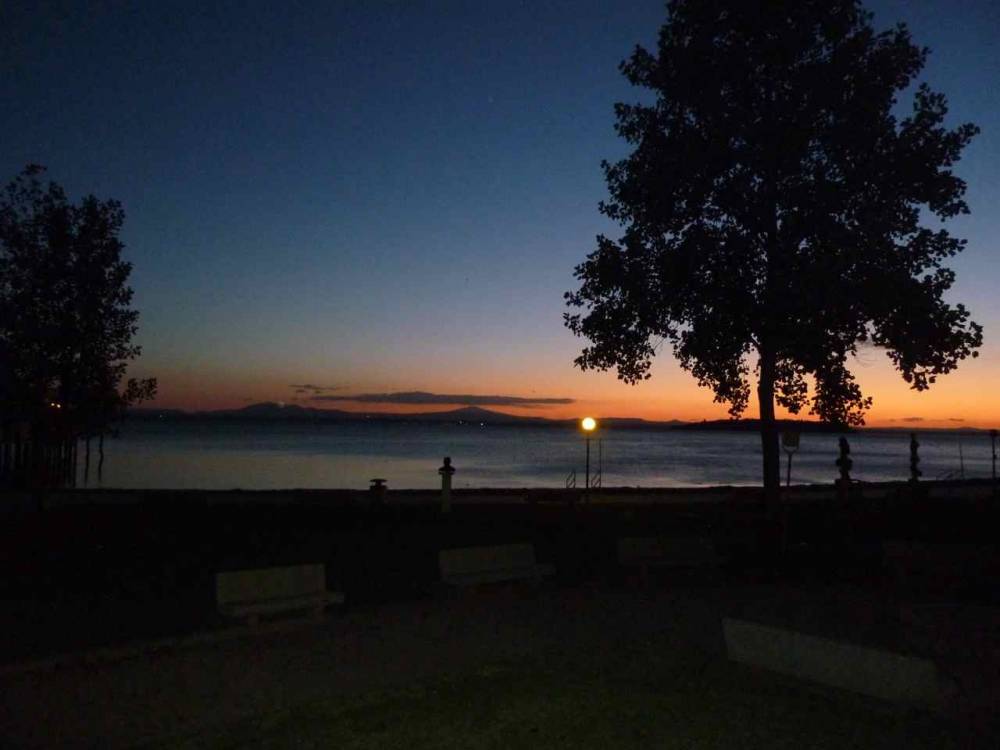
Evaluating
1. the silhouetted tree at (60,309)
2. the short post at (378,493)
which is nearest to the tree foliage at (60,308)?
the silhouetted tree at (60,309)

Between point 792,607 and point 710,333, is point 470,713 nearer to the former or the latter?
point 792,607

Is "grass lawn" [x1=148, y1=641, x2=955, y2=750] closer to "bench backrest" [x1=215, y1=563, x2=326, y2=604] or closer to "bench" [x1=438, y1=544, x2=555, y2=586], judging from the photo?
"bench backrest" [x1=215, y1=563, x2=326, y2=604]

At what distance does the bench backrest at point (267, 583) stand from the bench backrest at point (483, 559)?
1907mm

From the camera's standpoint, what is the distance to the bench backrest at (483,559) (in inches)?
441

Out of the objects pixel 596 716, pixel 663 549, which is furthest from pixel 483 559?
pixel 596 716

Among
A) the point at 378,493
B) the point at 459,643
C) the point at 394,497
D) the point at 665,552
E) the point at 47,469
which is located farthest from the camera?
the point at 394,497

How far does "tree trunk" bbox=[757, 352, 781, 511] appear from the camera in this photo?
1500 centimetres

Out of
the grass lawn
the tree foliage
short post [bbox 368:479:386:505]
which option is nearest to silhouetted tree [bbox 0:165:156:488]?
the tree foliage

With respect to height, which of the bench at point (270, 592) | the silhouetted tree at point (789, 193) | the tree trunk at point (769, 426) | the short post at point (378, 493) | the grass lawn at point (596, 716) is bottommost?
the grass lawn at point (596, 716)

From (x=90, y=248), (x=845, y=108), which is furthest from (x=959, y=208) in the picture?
(x=90, y=248)

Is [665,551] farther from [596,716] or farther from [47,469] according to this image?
[47,469]

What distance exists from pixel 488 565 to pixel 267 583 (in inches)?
126

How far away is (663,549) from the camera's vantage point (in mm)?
12766

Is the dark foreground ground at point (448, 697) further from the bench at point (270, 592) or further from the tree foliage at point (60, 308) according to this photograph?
the tree foliage at point (60, 308)
